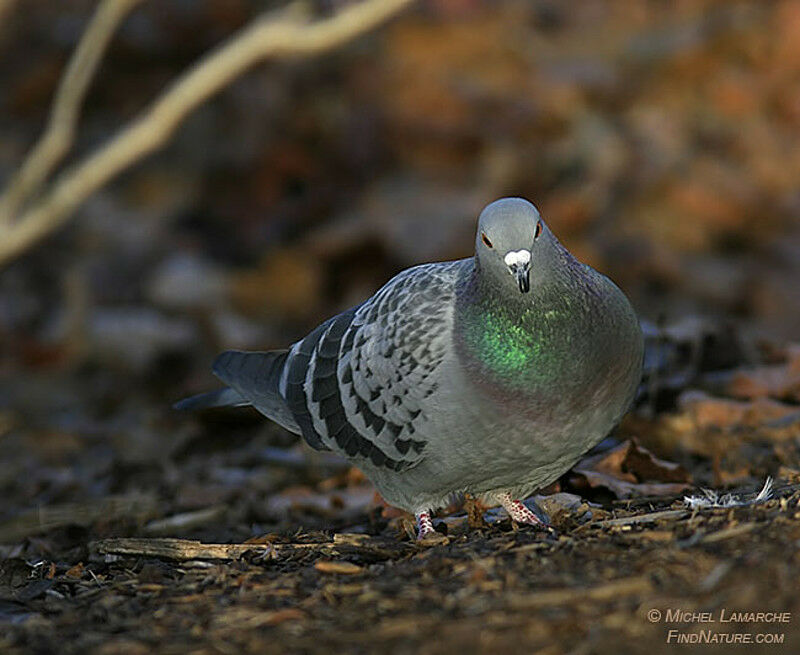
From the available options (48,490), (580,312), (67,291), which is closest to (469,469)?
(580,312)

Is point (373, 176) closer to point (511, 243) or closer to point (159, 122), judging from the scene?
point (159, 122)

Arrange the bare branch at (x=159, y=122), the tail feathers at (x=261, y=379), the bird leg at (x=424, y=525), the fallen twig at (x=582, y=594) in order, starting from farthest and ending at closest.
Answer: the bare branch at (x=159, y=122) < the tail feathers at (x=261, y=379) < the bird leg at (x=424, y=525) < the fallen twig at (x=582, y=594)

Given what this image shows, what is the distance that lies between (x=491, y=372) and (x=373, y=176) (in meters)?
6.67

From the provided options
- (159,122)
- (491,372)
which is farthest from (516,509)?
(159,122)

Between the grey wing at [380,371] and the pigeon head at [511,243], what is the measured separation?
1.01ft

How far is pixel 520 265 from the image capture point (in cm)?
372

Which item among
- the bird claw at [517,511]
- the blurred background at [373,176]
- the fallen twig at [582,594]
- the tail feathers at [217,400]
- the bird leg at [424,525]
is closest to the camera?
the fallen twig at [582,594]

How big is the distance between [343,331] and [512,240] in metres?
1.05

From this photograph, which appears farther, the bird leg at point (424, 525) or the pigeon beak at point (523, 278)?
the bird leg at point (424, 525)

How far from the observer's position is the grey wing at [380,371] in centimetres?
402

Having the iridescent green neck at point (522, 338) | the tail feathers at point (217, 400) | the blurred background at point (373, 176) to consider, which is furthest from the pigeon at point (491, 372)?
the blurred background at point (373, 176)

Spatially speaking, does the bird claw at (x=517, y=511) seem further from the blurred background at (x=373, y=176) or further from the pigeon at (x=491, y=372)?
the blurred background at (x=373, y=176)

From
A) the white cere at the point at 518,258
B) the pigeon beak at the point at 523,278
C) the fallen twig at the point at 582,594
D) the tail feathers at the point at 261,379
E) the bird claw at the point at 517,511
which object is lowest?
the bird claw at the point at 517,511

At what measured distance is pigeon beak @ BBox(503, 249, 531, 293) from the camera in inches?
146
